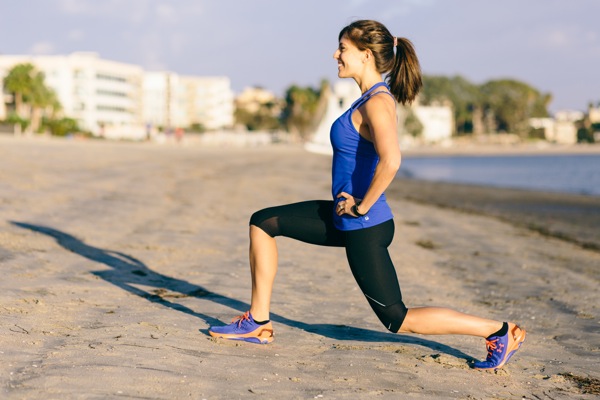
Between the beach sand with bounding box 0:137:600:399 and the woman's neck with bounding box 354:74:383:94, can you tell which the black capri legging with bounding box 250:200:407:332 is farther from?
the woman's neck with bounding box 354:74:383:94

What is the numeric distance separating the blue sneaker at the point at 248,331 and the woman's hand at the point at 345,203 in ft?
3.31

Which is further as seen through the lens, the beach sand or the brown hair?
the brown hair

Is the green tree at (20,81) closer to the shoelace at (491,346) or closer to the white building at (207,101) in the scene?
the white building at (207,101)

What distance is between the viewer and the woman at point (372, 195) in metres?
4.10

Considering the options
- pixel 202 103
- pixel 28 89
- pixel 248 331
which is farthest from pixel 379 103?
pixel 202 103

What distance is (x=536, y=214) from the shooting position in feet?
63.9

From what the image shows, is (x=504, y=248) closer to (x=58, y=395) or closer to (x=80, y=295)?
(x=80, y=295)

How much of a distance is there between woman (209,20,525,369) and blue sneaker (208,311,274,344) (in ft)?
2.10

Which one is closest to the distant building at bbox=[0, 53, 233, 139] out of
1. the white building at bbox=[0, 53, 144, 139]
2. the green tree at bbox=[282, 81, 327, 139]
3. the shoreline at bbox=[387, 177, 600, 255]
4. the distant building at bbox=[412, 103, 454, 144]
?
the white building at bbox=[0, 53, 144, 139]

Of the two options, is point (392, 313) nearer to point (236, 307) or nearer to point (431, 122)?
point (236, 307)

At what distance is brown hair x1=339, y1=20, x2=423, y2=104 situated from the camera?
423cm

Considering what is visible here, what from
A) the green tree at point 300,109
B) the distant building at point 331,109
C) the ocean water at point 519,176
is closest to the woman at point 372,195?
the ocean water at point 519,176

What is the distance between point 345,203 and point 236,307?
2256mm

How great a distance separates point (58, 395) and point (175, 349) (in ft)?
3.64
